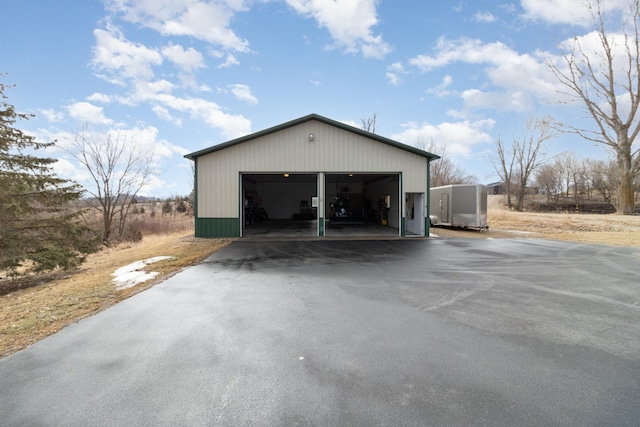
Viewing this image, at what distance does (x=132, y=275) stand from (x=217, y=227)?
6.16 metres

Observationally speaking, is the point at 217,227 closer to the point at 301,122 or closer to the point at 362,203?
the point at 301,122

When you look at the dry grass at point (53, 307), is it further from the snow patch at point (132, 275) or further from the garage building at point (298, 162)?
the garage building at point (298, 162)

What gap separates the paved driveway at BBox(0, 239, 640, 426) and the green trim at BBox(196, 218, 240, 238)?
7021mm

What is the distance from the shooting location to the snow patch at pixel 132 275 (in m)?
6.47

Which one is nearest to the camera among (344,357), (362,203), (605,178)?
(344,357)

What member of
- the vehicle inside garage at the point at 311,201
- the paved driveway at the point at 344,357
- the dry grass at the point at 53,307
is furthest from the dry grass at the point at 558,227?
the dry grass at the point at 53,307

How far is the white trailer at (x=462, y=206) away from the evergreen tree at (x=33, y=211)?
53.7 feet

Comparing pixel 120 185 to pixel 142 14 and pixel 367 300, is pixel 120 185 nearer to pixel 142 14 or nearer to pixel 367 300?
pixel 142 14

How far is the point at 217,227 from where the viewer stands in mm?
13289

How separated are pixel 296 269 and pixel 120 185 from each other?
65.0 ft

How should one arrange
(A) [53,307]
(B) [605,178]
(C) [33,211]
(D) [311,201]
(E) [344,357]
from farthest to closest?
(B) [605,178]
(D) [311,201]
(C) [33,211]
(A) [53,307]
(E) [344,357]

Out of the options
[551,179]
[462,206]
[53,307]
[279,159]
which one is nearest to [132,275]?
[53,307]

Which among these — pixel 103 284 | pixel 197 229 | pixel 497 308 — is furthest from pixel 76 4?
pixel 497 308

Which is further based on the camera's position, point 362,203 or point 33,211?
point 362,203
